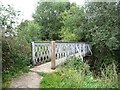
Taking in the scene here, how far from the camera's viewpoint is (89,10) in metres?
7.39

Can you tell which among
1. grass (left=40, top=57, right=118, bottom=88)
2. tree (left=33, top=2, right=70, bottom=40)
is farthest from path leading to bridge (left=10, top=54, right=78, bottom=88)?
tree (left=33, top=2, right=70, bottom=40)

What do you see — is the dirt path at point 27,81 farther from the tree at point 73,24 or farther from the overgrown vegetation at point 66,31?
the tree at point 73,24

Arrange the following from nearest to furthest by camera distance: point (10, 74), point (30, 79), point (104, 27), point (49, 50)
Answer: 1. point (30, 79)
2. point (10, 74)
3. point (49, 50)
4. point (104, 27)

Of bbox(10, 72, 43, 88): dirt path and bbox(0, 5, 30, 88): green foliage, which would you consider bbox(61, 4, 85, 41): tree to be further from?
bbox(10, 72, 43, 88): dirt path

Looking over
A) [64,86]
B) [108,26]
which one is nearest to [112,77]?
[64,86]

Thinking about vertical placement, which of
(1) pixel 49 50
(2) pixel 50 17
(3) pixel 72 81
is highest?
(2) pixel 50 17

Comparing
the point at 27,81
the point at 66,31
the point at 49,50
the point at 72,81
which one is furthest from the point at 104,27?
the point at 27,81

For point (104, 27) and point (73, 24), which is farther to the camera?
point (73, 24)

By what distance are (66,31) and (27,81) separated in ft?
16.8

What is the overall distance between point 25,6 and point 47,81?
8.56 ft

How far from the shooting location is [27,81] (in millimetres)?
4109

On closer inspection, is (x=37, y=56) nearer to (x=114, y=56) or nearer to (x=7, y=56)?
(x=7, y=56)

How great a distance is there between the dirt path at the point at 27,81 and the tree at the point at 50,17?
16.6 feet

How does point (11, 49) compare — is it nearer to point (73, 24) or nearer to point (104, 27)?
point (104, 27)
